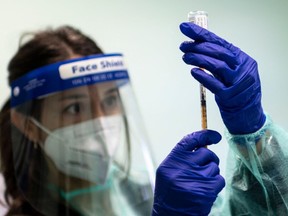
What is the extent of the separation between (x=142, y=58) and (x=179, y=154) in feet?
2.83

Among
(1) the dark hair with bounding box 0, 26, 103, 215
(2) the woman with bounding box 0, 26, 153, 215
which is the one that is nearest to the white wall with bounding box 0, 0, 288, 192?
(1) the dark hair with bounding box 0, 26, 103, 215

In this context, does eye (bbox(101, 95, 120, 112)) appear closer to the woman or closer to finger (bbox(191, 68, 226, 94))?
the woman

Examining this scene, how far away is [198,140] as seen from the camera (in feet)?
3.14

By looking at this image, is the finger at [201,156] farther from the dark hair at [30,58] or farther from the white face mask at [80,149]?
the dark hair at [30,58]

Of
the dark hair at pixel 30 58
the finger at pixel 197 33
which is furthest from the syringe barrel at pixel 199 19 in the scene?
the dark hair at pixel 30 58

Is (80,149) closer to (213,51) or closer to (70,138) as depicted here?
(70,138)

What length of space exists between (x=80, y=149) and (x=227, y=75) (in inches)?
17.0

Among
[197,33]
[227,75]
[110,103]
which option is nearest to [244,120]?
[227,75]

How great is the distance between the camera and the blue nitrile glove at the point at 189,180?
93 centimetres

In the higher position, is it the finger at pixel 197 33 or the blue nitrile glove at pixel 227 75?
the finger at pixel 197 33

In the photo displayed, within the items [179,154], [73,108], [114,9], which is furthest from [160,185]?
[114,9]

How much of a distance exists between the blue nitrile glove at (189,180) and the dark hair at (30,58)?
1.28 feet

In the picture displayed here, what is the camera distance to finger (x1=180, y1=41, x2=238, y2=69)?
931 mm

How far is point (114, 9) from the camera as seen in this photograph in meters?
1.71
